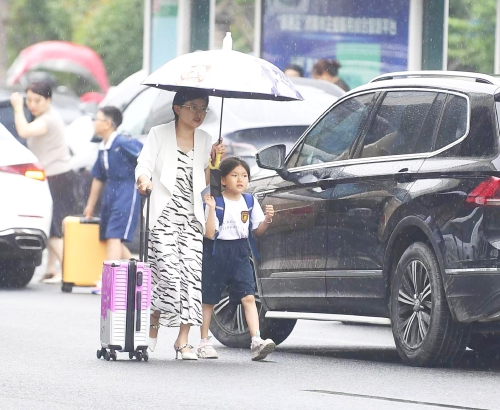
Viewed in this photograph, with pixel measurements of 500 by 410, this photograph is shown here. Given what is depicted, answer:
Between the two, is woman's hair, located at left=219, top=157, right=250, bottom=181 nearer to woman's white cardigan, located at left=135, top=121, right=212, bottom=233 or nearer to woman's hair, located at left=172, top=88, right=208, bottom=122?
woman's white cardigan, located at left=135, top=121, right=212, bottom=233

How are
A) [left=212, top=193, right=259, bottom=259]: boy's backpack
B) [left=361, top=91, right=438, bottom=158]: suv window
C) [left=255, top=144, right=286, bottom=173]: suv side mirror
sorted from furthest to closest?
1. [left=255, top=144, right=286, bottom=173]: suv side mirror
2. [left=212, top=193, right=259, bottom=259]: boy's backpack
3. [left=361, top=91, right=438, bottom=158]: suv window

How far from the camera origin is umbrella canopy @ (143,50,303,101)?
1021cm

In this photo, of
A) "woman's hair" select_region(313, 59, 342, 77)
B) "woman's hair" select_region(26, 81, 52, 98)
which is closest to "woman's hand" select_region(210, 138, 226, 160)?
"woman's hair" select_region(26, 81, 52, 98)

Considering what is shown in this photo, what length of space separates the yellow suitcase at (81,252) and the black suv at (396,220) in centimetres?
501

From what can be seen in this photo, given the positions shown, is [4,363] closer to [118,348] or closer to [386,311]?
[118,348]

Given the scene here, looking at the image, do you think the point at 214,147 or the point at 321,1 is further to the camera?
the point at 321,1

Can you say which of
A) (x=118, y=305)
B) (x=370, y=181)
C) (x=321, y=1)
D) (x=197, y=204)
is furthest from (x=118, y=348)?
(x=321, y=1)

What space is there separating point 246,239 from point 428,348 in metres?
1.46

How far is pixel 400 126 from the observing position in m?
10.6

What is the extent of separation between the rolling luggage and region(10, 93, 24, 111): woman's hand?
7.26 meters

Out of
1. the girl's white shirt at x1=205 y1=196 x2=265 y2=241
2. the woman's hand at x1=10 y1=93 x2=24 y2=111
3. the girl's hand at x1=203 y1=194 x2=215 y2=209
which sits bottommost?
the girl's white shirt at x1=205 y1=196 x2=265 y2=241

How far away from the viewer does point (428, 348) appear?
9.98 metres

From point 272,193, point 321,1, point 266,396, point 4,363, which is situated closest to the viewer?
point 266,396

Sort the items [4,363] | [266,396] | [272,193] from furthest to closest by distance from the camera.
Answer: [272,193]
[4,363]
[266,396]
